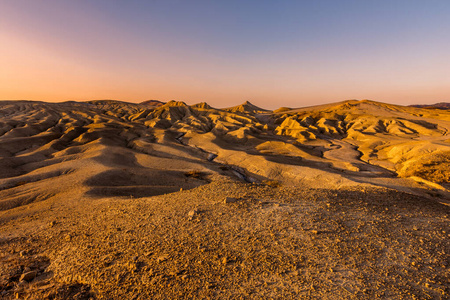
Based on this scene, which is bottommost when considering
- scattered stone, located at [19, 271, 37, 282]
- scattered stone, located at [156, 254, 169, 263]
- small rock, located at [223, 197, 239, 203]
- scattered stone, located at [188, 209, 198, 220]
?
scattered stone, located at [19, 271, 37, 282]

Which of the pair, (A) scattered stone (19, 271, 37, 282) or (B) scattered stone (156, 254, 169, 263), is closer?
(B) scattered stone (156, 254, 169, 263)

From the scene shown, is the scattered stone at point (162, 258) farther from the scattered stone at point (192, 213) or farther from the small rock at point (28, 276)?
the small rock at point (28, 276)

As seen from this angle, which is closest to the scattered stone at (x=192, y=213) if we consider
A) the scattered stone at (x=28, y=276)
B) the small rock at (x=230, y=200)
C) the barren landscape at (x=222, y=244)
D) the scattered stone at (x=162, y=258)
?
the barren landscape at (x=222, y=244)

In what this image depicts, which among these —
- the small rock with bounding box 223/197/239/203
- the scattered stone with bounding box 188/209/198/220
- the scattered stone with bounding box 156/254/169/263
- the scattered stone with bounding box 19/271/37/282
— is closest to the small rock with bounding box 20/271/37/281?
the scattered stone with bounding box 19/271/37/282

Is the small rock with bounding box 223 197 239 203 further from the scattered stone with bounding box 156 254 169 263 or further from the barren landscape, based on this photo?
the scattered stone with bounding box 156 254 169 263

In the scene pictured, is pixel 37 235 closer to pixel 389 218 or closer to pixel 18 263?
pixel 18 263

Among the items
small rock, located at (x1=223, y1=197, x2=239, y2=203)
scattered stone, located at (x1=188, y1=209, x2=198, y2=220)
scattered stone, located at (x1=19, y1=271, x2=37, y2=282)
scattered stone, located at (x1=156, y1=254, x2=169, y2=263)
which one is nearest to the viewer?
Result: scattered stone, located at (x1=156, y1=254, x2=169, y2=263)

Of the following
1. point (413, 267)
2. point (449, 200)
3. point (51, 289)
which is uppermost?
point (413, 267)

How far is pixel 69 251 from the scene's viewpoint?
23.9 ft

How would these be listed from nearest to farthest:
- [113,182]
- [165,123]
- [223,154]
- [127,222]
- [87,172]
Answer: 1. [127,222]
2. [113,182]
3. [87,172]
4. [223,154]
5. [165,123]

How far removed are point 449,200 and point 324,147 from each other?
2561 cm

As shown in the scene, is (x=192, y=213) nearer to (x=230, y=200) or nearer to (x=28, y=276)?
(x=230, y=200)

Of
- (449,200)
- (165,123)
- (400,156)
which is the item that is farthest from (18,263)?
(165,123)

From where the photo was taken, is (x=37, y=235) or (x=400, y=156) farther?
(x=400, y=156)
